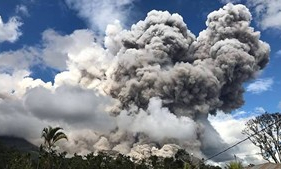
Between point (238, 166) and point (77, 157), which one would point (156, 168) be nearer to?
point (77, 157)

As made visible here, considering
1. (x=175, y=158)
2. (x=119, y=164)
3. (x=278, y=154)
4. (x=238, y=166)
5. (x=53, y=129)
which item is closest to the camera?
(x=238, y=166)

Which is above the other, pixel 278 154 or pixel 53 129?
pixel 278 154

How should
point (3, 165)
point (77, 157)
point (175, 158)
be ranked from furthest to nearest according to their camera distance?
point (175, 158)
point (77, 157)
point (3, 165)

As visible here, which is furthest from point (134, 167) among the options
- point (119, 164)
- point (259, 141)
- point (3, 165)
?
point (259, 141)

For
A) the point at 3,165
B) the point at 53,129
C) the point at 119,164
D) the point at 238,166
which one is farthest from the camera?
the point at 119,164

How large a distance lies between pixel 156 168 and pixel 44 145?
59.5m

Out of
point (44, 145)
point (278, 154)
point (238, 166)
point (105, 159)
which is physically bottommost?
point (238, 166)

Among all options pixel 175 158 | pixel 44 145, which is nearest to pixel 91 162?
pixel 175 158

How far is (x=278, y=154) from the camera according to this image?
5516 centimetres

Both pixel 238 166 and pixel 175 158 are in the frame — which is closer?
pixel 238 166

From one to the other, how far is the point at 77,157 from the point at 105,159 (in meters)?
8.65

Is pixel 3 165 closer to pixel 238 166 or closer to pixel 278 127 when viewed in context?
pixel 278 127

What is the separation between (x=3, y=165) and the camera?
267 ft

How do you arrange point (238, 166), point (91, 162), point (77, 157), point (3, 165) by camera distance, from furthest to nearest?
point (77, 157), point (91, 162), point (3, 165), point (238, 166)
